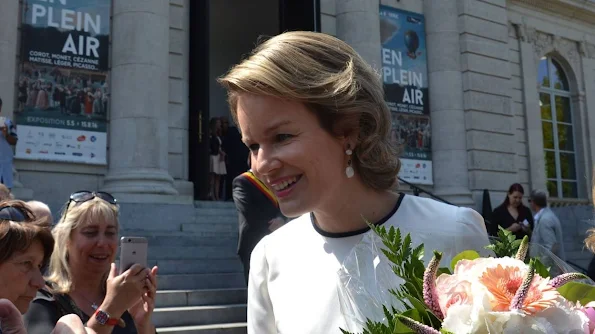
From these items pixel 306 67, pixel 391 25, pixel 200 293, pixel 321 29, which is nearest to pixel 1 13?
pixel 200 293

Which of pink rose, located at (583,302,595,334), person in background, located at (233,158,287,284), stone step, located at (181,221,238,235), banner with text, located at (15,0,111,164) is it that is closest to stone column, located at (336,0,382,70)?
stone step, located at (181,221,238,235)

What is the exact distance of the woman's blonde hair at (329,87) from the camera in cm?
161

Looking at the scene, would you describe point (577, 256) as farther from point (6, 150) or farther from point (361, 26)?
point (6, 150)

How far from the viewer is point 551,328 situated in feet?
3.02

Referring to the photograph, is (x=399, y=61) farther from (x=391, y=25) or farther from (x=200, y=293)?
(x=200, y=293)

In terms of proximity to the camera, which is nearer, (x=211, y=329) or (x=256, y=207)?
(x=256, y=207)

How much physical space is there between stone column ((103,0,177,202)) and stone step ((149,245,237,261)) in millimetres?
1443

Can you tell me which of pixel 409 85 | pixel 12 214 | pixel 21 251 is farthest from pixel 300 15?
pixel 21 251

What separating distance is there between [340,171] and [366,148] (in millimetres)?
102

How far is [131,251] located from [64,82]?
7.07 m

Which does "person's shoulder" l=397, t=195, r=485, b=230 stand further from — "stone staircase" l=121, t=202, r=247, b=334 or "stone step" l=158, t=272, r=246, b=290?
"stone step" l=158, t=272, r=246, b=290

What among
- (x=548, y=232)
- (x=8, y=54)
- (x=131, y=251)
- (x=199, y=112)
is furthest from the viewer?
(x=199, y=112)

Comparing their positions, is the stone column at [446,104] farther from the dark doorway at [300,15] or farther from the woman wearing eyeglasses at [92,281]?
the woman wearing eyeglasses at [92,281]

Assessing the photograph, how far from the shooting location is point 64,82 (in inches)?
358
